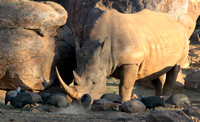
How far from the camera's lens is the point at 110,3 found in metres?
10.2

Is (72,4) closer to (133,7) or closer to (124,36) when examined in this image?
(133,7)

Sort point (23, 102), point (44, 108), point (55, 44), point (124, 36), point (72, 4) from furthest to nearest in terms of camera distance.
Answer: point (72, 4)
point (55, 44)
point (124, 36)
point (44, 108)
point (23, 102)

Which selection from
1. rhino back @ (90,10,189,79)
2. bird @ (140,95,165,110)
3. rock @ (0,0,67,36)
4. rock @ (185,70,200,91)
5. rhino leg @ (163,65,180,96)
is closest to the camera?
bird @ (140,95,165,110)

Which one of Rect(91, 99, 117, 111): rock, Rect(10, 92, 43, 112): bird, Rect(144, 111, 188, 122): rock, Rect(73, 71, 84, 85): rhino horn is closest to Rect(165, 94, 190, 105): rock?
Rect(91, 99, 117, 111): rock

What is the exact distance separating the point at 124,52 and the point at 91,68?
649mm

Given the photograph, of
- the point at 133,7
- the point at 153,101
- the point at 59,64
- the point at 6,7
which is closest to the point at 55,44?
the point at 59,64

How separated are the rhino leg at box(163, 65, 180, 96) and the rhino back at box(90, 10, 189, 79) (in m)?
0.15

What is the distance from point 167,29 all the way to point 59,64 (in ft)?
7.39

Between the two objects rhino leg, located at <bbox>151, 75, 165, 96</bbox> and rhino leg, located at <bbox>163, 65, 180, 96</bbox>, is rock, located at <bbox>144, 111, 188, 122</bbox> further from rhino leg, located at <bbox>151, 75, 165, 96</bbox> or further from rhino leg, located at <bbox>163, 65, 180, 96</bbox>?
rhino leg, located at <bbox>151, 75, 165, 96</bbox>

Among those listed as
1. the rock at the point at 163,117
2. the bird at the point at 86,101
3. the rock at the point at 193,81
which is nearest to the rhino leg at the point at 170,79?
the rock at the point at 193,81

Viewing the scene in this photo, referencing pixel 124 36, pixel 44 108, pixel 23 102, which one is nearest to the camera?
pixel 23 102

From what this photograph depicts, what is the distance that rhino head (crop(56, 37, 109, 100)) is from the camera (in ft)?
17.5

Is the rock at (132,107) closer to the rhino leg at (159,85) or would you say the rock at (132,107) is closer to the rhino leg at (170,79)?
the rhino leg at (170,79)

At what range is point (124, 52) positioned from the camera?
5.75 metres
